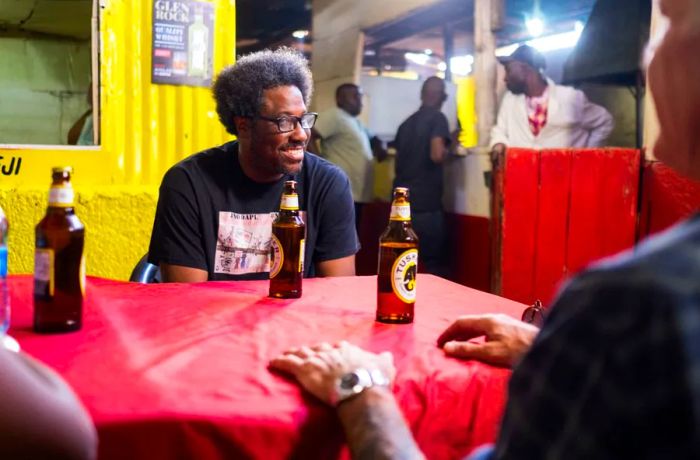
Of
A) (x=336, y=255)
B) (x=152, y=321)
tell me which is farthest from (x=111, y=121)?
(x=152, y=321)

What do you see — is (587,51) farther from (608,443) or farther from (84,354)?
(608,443)

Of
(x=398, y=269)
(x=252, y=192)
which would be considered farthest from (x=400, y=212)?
(x=252, y=192)

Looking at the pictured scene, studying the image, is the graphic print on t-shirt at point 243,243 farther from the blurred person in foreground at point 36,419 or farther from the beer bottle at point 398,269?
the blurred person in foreground at point 36,419

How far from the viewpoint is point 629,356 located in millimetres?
527

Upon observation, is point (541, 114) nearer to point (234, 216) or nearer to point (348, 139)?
point (348, 139)

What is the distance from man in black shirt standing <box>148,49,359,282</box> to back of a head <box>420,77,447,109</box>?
3.38 meters

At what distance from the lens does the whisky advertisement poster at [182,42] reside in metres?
3.83

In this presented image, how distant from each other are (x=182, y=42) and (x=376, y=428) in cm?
323

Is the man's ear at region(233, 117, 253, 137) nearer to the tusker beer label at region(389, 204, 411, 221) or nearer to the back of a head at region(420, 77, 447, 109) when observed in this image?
the tusker beer label at region(389, 204, 411, 221)

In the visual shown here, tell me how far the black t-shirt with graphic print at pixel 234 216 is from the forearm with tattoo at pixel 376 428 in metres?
1.41

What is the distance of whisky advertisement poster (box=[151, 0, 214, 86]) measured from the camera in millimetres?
3828

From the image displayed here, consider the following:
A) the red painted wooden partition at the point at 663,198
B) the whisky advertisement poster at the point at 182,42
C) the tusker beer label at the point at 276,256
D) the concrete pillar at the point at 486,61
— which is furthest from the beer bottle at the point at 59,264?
the concrete pillar at the point at 486,61

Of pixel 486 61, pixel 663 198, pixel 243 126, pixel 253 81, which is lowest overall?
pixel 663 198

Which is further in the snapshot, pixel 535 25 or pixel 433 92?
pixel 535 25
